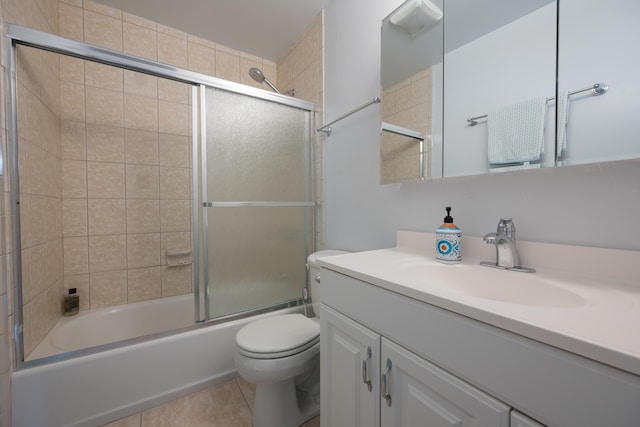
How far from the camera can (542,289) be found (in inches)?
26.7

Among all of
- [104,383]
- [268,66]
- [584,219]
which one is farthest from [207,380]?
[268,66]

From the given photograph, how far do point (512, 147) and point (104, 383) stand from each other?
2023 millimetres

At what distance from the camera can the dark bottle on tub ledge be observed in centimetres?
162

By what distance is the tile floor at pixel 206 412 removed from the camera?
121 cm

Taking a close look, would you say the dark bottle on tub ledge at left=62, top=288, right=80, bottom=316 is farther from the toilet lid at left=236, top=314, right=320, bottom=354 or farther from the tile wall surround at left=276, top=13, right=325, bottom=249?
the tile wall surround at left=276, top=13, right=325, bottom=249

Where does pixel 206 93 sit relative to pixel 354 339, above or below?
above

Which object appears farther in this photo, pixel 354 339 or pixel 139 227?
pixel 139 227

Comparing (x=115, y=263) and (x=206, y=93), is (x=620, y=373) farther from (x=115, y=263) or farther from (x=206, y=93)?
(x=115, y=263)

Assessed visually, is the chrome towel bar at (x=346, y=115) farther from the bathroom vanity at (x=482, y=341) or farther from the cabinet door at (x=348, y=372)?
the cabinet door at (x=348, y=372)

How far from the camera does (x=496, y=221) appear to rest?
0.89 metres

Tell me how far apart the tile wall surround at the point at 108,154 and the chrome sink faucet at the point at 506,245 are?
A: 1.18 metres

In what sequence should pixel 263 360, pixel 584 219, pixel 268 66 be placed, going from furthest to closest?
pixel 268 66 → pixel 263 360 → pixel 584 219

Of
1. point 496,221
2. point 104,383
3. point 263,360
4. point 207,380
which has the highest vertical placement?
point 496,221

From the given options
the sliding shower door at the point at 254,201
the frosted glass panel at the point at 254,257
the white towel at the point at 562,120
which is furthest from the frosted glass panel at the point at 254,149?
the white towel at the point at 562,120
